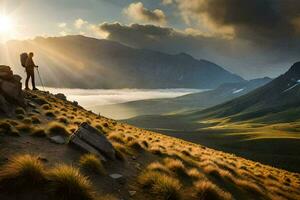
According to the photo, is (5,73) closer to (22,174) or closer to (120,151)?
(120,151)

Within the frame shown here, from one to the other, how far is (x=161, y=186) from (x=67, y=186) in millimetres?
3992

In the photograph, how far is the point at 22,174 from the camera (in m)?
10.2

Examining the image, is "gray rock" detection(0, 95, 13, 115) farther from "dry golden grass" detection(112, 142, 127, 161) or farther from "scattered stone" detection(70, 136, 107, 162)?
"dry golden grass" detection(112, 142, 127, 161)

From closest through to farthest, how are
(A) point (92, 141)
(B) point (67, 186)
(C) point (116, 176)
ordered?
(B) point (67, 186) < (C) point (116, 176) < (A) point (92, 141)

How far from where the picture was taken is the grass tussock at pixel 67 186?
32.7 ft

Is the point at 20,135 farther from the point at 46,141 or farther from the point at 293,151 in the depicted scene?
the point at 293,151

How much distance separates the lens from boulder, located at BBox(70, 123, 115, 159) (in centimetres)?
1568

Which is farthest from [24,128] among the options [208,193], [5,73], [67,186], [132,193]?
[5,73]

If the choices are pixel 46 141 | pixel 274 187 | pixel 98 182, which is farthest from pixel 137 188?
pixel 274 187

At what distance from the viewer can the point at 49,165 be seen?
1256cm

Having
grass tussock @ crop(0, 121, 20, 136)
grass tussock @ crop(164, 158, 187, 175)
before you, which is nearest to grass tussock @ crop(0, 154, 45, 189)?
grass tussock @ crop(0, 121, 20, 136)

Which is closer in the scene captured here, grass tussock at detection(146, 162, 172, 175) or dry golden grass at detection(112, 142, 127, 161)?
grass tussock at detection(146, 162, 172, 175)

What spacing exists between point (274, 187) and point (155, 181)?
45.7ft

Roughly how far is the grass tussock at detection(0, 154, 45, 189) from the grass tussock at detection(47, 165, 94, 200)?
1.25 ft
